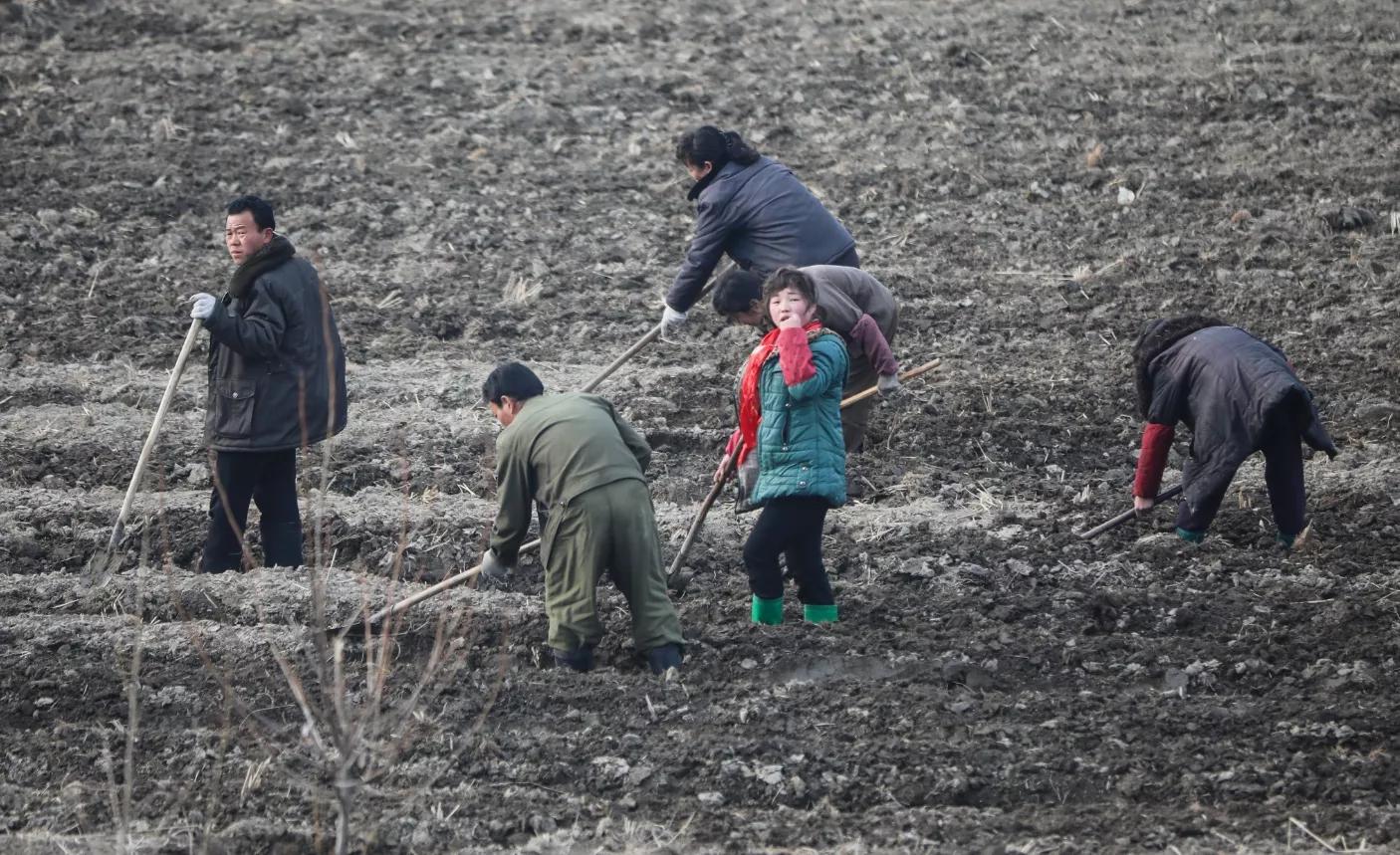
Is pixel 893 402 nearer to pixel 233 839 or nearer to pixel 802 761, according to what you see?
pixel 802 761

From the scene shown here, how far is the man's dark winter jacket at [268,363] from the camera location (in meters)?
6.47

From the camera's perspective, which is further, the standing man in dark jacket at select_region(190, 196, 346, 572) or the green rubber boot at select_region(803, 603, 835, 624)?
the standing man in dark jacket at select_region(190, 196, 346, 572)

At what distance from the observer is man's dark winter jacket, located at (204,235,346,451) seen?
6.47 meters

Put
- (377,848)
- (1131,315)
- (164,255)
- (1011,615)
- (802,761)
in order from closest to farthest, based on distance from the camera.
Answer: (377,848), (802,761), (1011,615), (1131,315), (164,255)

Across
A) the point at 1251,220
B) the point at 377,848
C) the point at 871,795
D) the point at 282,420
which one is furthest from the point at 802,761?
the point at 1251,220

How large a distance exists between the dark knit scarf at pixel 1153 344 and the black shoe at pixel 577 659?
261 cm

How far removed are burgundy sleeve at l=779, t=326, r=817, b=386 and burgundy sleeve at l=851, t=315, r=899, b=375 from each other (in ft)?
3.46

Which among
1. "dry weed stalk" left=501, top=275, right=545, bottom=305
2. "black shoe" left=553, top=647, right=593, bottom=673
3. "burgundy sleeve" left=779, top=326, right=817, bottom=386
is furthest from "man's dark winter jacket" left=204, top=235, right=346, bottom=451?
"dry weed stalk" left=501, top=275, right=545, bottom=305

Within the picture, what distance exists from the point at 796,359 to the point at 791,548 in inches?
31.0

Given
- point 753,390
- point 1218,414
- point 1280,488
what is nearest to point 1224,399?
point 1218,414

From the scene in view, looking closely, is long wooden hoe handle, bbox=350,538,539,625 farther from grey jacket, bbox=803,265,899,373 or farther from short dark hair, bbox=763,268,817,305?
grey jacket, bbox=803,265,899,373

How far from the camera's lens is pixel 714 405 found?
8836 millimetres

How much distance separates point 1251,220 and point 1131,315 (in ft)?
5.76

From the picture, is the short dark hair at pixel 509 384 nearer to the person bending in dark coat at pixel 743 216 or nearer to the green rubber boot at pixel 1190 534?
the person bending in dark coat at pixel 743 216
